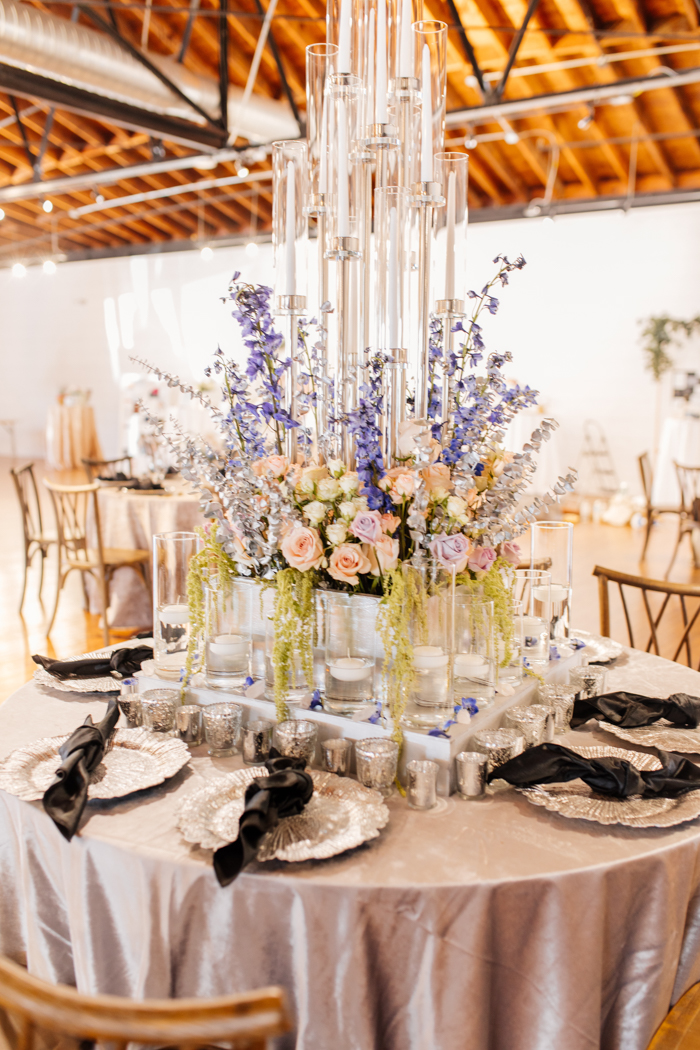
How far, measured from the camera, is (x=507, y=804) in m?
1.31

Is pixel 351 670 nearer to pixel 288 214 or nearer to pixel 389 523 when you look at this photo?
pixel 389 523

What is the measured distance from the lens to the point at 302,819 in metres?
1.21

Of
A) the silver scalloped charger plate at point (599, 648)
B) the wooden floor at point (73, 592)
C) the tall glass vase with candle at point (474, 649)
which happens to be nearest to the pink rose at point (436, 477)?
the tall glass vase with candle at point (474, 649)

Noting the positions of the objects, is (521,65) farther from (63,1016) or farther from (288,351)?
(63,1016)

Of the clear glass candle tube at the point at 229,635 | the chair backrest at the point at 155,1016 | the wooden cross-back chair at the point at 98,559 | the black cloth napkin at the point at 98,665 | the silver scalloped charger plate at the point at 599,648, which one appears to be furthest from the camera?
the wooden cross-back chair at the point at 98,559

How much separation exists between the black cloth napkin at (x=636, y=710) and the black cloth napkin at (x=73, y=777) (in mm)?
925

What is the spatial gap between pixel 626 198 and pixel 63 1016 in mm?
10417

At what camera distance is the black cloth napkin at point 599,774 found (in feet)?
4.25

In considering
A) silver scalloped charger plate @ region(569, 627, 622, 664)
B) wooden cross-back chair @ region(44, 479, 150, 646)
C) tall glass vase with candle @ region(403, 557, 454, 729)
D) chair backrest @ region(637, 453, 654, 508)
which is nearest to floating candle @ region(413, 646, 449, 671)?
tall glass vase with candle @ region(403, 557, 454, 729)

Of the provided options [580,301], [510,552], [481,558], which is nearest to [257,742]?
[481,558]

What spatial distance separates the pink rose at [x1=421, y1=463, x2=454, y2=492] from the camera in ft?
4.85

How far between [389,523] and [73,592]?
4.71 metres

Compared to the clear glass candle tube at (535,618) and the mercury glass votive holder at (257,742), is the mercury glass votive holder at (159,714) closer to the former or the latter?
the mercury glass votive holder at (257,742)

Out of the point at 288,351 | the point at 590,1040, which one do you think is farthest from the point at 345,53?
the point at 590,1040
